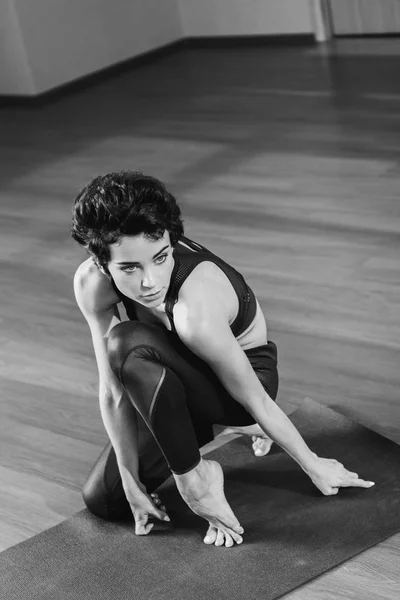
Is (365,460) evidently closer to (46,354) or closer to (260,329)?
(260,329)

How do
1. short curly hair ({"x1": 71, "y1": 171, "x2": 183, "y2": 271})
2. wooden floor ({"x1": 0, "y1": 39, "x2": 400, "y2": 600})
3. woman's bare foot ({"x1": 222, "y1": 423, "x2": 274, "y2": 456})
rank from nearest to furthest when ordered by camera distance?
short curly hair ({"x1": 71, "y1": 171, "x2": 183, "y2": 271}) → woman's bare foot ({"x1": 222, "y1": 423, "x2": 274, "y2": 456}) → wooden floor ({"x1": 0, "y1": 39, "x2": 400, "y2": 600})

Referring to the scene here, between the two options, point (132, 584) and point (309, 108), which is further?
point (309, 108)

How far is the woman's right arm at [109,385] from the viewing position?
2006mm

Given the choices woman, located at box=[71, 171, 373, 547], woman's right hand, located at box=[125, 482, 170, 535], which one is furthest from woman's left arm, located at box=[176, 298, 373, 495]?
woman's right hand, located at box=[125, 482, 170, 535]

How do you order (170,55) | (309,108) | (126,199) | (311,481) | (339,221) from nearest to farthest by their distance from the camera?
(126,199) < (311,481) < (339,221) < (309,108) < (170,55)

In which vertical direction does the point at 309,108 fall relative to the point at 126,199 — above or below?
below

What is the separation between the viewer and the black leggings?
1853 mm

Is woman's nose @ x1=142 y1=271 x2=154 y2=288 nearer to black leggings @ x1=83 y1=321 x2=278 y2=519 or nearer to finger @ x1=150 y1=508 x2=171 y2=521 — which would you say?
black leggings @ x1=83 y1=321 x2=278 y2=519

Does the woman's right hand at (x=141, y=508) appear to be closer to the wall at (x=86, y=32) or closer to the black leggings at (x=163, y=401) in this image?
the black leggings at (x=163, y=401)

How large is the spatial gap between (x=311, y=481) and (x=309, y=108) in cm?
326

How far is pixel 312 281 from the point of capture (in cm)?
313

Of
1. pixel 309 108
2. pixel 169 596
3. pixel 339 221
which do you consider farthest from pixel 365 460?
pixel 309 108

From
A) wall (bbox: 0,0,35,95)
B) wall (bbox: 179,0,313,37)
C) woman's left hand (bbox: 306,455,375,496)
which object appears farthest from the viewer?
wall (bbox: 179,0,313,37)

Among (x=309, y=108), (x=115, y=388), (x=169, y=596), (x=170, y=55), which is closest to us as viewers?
(x=169, y=596)
